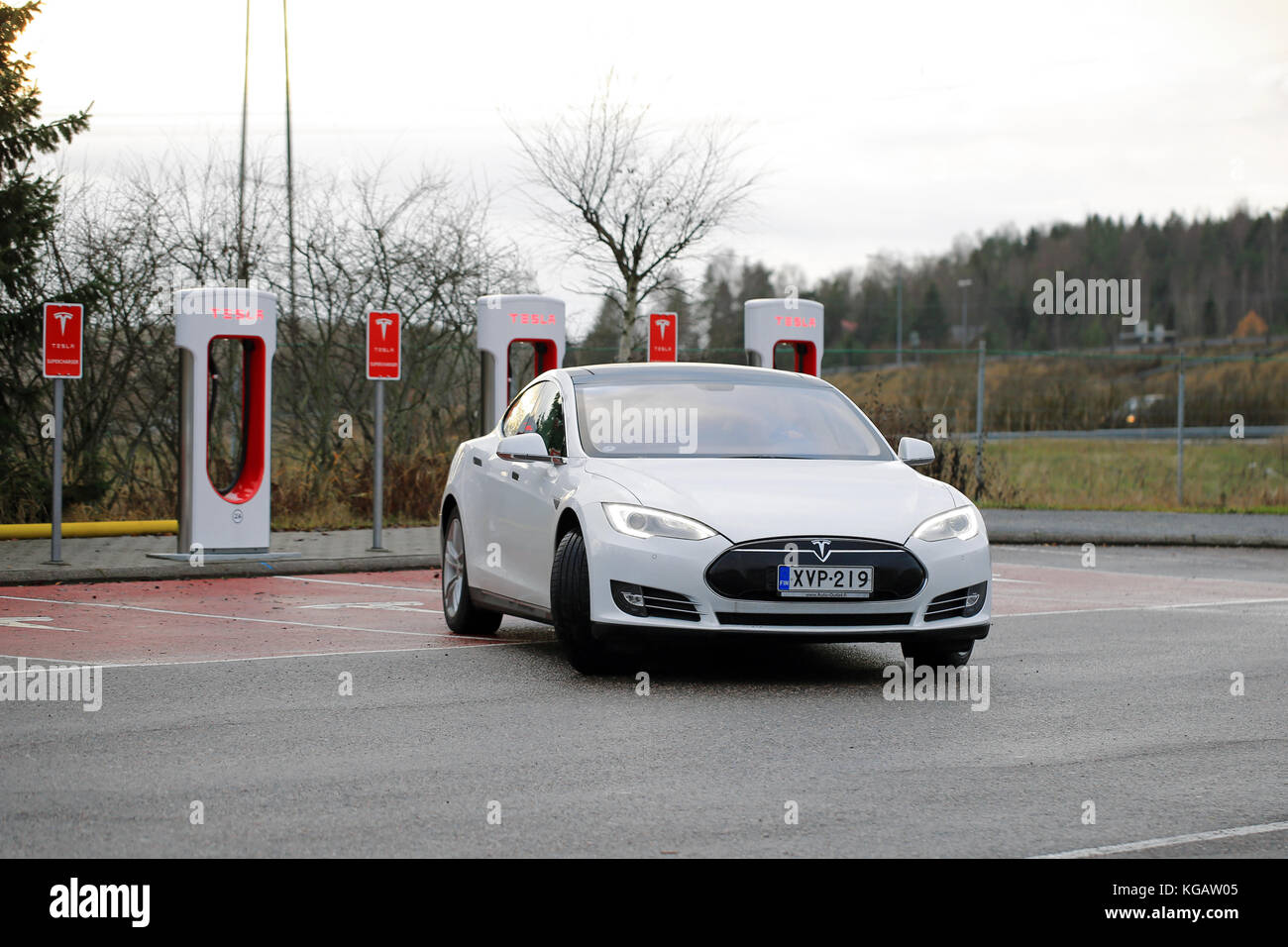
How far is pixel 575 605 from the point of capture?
27.4 ft

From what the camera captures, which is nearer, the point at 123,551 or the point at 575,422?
the point at 575,422

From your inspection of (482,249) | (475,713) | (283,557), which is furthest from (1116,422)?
(475,713)

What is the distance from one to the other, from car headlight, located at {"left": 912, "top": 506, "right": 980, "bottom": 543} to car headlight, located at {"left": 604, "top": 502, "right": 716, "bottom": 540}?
3.53 ft

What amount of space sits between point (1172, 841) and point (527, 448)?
15.2ft

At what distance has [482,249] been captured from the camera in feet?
73.5

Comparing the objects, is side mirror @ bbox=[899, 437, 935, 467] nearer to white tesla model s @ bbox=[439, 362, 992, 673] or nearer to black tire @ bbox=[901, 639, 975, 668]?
white tesla model s @ bbox=[439, 362, 992, 673]

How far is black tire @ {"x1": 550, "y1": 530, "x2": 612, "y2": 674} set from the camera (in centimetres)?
830

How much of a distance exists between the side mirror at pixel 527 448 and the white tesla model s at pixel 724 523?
0.01m

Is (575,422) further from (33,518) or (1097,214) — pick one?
(1097,214)

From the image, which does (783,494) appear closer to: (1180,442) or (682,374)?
(682,374)

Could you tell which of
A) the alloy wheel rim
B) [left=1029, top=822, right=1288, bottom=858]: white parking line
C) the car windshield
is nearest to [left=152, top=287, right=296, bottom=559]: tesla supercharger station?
the alloy wheel rim

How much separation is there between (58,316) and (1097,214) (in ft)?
372

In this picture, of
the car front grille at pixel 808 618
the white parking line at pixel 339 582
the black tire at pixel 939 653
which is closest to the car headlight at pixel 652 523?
the car front grille at pixel 808 618

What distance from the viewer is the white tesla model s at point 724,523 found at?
7.96 m
